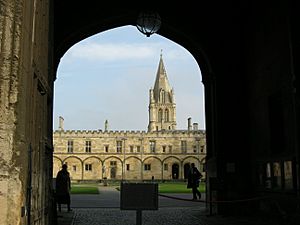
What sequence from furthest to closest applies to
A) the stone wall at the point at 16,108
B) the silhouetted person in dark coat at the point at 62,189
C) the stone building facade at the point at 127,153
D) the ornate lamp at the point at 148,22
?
the stone building facade at the point at 127,153
the silhouetted person in dark coat at the point at 62,189
the ornate lamp at the point at 148,22
the stone wall at the point at 16,108

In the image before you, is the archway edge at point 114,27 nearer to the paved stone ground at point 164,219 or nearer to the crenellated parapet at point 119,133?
the paved stone ground at point 164,219

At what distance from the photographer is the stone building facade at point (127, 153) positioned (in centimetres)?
6619

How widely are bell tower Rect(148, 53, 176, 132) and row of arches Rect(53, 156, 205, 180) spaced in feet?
76.1

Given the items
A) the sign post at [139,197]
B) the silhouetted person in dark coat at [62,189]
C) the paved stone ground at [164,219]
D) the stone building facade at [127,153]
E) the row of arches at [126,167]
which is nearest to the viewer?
the sign post at [139,197]

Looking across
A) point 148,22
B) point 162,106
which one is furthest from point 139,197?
point 162,106

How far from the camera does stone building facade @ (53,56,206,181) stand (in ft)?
217

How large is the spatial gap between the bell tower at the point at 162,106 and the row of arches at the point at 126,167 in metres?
23.2

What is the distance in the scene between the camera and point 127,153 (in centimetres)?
6731

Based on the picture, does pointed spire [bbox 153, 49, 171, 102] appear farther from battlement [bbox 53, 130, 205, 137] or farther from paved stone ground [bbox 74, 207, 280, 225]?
paved stone ground [bbox 74, 207, 280, 225]

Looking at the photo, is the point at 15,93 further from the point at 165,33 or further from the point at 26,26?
the point at 165,33

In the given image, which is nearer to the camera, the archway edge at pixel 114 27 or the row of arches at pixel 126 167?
the archway edge at pixel 114 27

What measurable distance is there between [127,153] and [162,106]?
2562 cm

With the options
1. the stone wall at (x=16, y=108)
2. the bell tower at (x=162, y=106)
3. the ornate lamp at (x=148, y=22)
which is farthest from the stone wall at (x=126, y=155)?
the stone wall at (x=16, y=108)

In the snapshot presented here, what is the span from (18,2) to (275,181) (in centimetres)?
780
